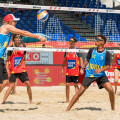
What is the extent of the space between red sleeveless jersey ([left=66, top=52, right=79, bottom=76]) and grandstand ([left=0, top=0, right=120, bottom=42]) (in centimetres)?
791

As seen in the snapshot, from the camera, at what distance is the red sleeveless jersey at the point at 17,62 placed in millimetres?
8133

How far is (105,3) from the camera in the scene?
2569 centimetres

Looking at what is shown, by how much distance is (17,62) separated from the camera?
27.0ft

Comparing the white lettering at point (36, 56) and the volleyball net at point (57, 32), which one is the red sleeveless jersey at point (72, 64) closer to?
the volleyball net at point (57, 32)

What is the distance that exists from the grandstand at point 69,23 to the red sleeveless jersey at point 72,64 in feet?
26.0

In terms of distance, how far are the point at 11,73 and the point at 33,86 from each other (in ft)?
20.5

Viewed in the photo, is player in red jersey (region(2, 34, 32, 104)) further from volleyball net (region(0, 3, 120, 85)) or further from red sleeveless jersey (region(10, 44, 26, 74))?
volleyball net (region(0, 3, 120, 85))

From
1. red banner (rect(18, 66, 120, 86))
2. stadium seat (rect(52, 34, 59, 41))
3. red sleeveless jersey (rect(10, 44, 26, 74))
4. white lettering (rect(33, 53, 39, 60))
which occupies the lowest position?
red banner (rect(18, 66, 120, 86))

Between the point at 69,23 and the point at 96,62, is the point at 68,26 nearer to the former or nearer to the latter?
the point at 69,23

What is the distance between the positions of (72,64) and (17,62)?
1.56 m

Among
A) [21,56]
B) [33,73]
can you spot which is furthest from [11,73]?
[33,73]

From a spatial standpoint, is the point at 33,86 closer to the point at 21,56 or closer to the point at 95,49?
the point at 21,56

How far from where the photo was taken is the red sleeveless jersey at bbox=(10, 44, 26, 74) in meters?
8.13

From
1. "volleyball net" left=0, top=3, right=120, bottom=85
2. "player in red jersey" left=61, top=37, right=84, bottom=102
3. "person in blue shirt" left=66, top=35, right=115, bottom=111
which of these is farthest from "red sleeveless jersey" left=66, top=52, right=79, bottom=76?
"volleyball net" left=0, top=3, right=120, bottom=85
